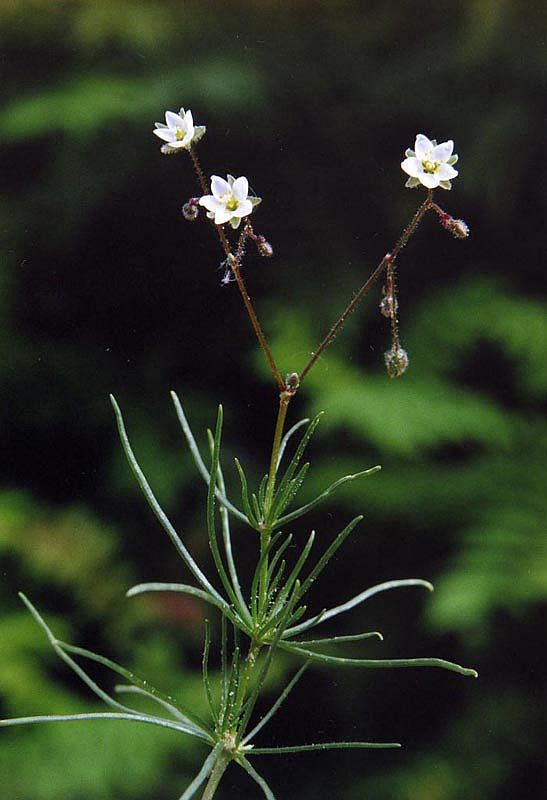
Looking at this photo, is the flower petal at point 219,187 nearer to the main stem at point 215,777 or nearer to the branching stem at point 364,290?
the branching stem at point 364,290

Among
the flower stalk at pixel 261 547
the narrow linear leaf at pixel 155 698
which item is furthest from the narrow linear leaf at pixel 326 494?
the narrow linear leaf at pixel 155 698

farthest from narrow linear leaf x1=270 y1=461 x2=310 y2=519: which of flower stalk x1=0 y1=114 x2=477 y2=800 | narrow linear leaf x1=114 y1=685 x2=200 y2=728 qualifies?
narrow linear leaf x1=114 y1=685 x2=200 y2=728

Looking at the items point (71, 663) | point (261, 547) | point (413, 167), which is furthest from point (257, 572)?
point (413, 167)

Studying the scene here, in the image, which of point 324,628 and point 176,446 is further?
point 176,446

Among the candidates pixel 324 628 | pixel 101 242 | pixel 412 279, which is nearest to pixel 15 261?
pixel 101 242

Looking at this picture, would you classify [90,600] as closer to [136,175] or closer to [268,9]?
[136,175]

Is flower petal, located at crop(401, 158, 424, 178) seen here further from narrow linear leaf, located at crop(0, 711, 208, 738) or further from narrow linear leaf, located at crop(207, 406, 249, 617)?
narrow linear leaf, located at crop(0, 711, 208, 738)

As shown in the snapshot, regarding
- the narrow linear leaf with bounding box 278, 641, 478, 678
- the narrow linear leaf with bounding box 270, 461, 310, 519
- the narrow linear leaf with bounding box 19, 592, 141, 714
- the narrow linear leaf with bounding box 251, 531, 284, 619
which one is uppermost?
the narrow linear leaf with bounding box 270, 461, 310, 519
